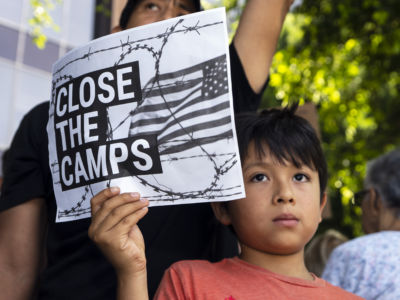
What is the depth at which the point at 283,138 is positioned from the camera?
1.85 meters

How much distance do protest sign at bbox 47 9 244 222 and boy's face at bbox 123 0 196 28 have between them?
57 centimetres

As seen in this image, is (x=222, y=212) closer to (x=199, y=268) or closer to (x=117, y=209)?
(x=199, y=268)

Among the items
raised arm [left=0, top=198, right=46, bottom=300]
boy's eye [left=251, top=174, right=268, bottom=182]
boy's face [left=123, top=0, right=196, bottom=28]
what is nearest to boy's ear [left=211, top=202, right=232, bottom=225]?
boy's eye [left=251, top=174, right=268, bottom=182]

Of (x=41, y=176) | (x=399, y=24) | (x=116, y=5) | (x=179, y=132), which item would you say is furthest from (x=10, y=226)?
(x=399, y=24)

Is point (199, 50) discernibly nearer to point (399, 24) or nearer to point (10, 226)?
point (10, 226)

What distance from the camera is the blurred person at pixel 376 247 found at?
7.40 ft

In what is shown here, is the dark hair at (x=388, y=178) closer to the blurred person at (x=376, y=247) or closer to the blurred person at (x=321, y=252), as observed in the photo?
the blurred person at (x=376, y=247)

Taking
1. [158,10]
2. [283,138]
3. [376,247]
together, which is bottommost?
[376,247]

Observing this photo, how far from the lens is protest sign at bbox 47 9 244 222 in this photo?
4.41ft

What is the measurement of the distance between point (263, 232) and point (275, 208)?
9 centimetres

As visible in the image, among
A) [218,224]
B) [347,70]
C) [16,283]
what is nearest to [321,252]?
[218,224]

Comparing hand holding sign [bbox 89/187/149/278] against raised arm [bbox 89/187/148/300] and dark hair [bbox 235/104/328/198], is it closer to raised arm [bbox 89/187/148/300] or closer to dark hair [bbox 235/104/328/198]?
raised arm [bbox 89/187/148/300]

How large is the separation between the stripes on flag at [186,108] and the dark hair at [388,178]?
1647 millimetres

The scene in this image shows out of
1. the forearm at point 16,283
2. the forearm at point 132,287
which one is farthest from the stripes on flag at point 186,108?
the forearm at point 16,283
